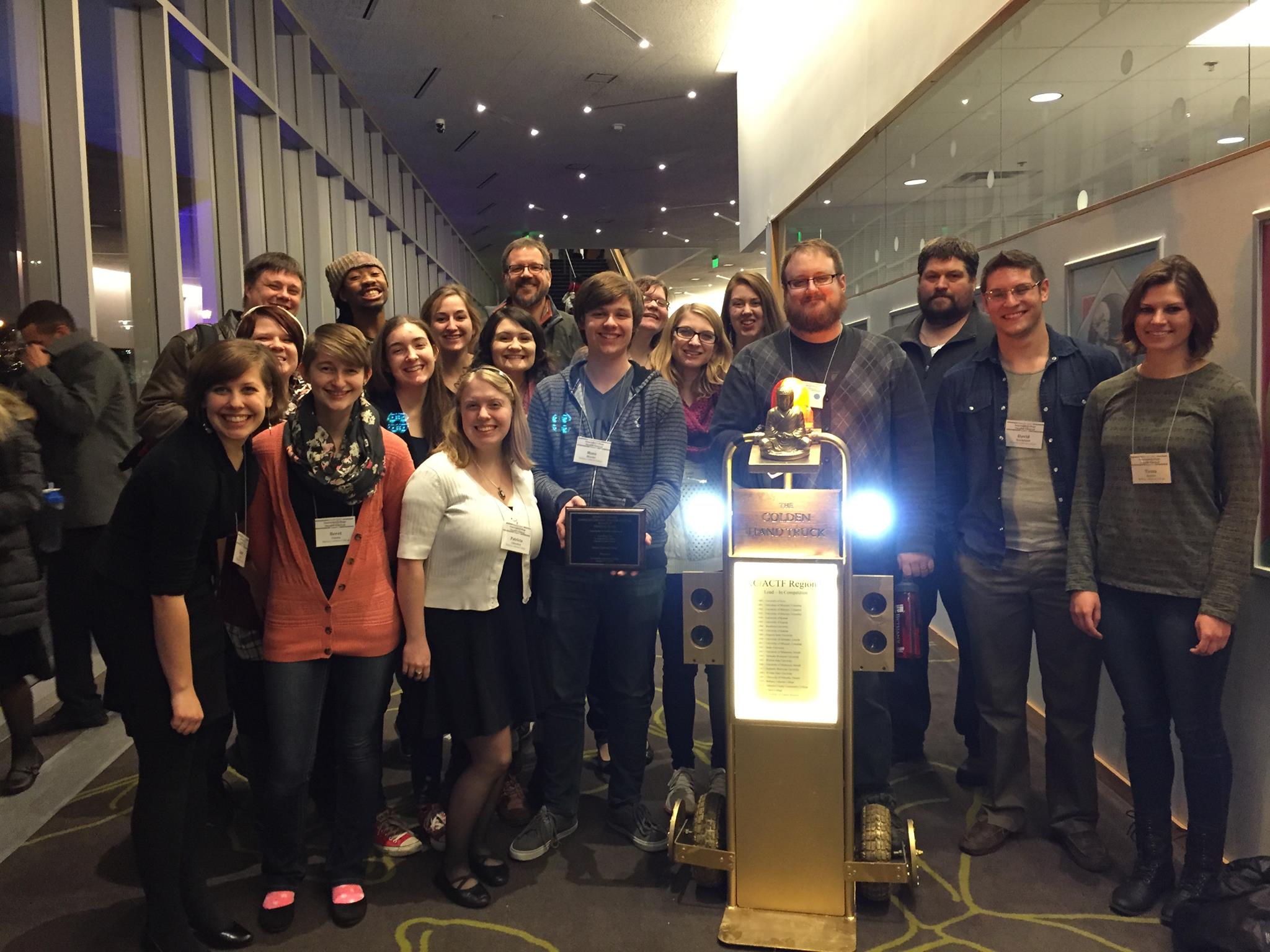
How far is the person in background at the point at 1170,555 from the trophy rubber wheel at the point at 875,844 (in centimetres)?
61

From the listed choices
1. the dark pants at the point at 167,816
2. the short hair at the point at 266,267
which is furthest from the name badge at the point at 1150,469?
the short hair at the point at 266,267

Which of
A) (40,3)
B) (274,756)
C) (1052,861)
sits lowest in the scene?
(1052,861)

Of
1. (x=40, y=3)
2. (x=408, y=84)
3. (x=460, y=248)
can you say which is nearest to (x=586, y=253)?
(x=460, y=248)

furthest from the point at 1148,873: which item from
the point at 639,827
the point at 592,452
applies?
the point at 592,452

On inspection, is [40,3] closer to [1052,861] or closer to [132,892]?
[132,892]

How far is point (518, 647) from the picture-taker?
232 centimetres

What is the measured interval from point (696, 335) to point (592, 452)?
72 centimetres

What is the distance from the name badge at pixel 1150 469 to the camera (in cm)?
214

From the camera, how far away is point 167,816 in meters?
1.93

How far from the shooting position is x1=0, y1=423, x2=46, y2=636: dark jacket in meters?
2.69

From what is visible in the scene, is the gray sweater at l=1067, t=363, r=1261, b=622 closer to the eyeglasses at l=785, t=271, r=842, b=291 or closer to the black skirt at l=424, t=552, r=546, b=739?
the eyeglasses at l=785, t=271, r=842, b=291

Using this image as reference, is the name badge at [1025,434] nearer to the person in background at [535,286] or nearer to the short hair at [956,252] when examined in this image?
the short hair at [956,252]

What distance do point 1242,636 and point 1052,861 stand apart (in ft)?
2.77

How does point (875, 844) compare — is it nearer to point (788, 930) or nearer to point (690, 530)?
point (788, 930)
